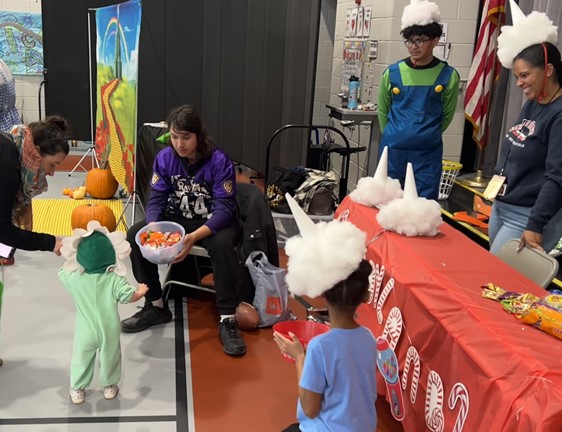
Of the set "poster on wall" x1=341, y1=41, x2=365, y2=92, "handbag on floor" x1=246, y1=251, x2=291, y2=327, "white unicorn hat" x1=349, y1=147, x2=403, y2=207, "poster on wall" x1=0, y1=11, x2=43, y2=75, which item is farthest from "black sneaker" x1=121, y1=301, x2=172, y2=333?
"poster on wall" x1=0, y1=11, x2=43, y2=75

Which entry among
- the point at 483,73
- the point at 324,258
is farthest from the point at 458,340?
A: the point at 483,73

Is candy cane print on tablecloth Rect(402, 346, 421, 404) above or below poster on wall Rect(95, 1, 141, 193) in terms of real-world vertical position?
below

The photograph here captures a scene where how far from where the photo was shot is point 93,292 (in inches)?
106

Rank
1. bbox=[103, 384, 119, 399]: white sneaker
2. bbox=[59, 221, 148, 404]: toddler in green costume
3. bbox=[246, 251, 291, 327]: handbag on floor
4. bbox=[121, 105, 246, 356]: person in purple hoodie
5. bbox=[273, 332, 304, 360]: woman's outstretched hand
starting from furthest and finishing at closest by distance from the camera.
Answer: bbox=[246, 251, 291, 327]: handbag on floor < bbox=[121, 105, 246, 356]: person in purple hoodie < bbox=[103, 384, 119, 399]: white sneaker < bbox=[59, 221, 148, 404]: toddler in green costume < bbox=[273, 332, 304, 360]: woman's outstretched hand

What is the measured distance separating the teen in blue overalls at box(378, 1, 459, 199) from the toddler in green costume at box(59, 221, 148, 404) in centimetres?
196

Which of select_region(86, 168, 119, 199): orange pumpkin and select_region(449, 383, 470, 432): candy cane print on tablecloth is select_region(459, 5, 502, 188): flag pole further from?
select_region(86, 168, 119, 199): orange pumpkin

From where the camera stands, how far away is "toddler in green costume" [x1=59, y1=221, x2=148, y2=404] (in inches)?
106

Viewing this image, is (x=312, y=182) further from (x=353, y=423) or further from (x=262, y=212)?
(x=353, y=423)

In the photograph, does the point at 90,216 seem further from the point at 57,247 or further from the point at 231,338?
the point at 231,338

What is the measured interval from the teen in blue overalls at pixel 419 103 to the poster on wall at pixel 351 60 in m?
1.72

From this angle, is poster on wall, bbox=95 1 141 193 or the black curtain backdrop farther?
the black curtain backdrop

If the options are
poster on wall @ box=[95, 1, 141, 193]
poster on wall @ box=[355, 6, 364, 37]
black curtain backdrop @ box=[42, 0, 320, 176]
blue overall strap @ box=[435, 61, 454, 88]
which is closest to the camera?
blue overall strap @ box=[435, 61, 454, 88]

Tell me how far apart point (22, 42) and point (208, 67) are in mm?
2769

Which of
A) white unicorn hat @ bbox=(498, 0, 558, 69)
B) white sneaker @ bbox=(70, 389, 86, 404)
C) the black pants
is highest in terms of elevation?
white unicorn hat @ bbox=(498, 0, 558, 69)
